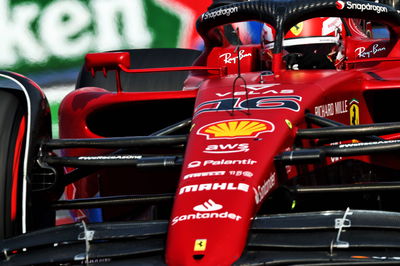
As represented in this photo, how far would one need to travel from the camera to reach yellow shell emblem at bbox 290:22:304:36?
5152mm

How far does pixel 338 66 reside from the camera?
5227mm

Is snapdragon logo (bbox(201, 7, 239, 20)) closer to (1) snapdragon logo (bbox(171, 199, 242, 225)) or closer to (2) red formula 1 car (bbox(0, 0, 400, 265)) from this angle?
(2) red formula 1 car (bbox(0, 0, 400, 265))

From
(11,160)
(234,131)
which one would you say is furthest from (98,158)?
(234,131)

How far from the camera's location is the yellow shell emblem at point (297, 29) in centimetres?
515

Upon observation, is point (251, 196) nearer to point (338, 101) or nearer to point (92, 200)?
point (92, 200)

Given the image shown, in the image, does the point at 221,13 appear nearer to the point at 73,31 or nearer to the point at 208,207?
the point at 208,207

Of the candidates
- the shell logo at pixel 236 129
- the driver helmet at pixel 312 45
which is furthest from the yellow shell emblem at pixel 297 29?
the shell logo at pixel 236 129

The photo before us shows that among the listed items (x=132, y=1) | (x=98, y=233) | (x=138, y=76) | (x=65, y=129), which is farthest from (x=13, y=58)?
(x=98, y=233)

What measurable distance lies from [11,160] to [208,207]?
1026 mm

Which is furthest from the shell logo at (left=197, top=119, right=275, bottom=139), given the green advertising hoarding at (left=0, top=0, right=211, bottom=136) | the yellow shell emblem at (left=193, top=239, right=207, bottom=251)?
the green advertising hoarding at (left=0, top=0, right=211, bottom=136)

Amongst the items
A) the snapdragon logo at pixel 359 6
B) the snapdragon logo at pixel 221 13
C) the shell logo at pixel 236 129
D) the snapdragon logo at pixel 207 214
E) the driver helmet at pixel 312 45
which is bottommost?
the snapdragon logo at pixel 207 214

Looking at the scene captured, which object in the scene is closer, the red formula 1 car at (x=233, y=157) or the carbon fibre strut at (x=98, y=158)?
the red formula 1 car at (x=233, y=157)

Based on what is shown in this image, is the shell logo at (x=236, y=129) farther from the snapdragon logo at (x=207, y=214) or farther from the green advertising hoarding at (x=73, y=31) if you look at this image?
the green advertising hoarding at (x=73, y=31)

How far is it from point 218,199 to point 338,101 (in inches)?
53.2
